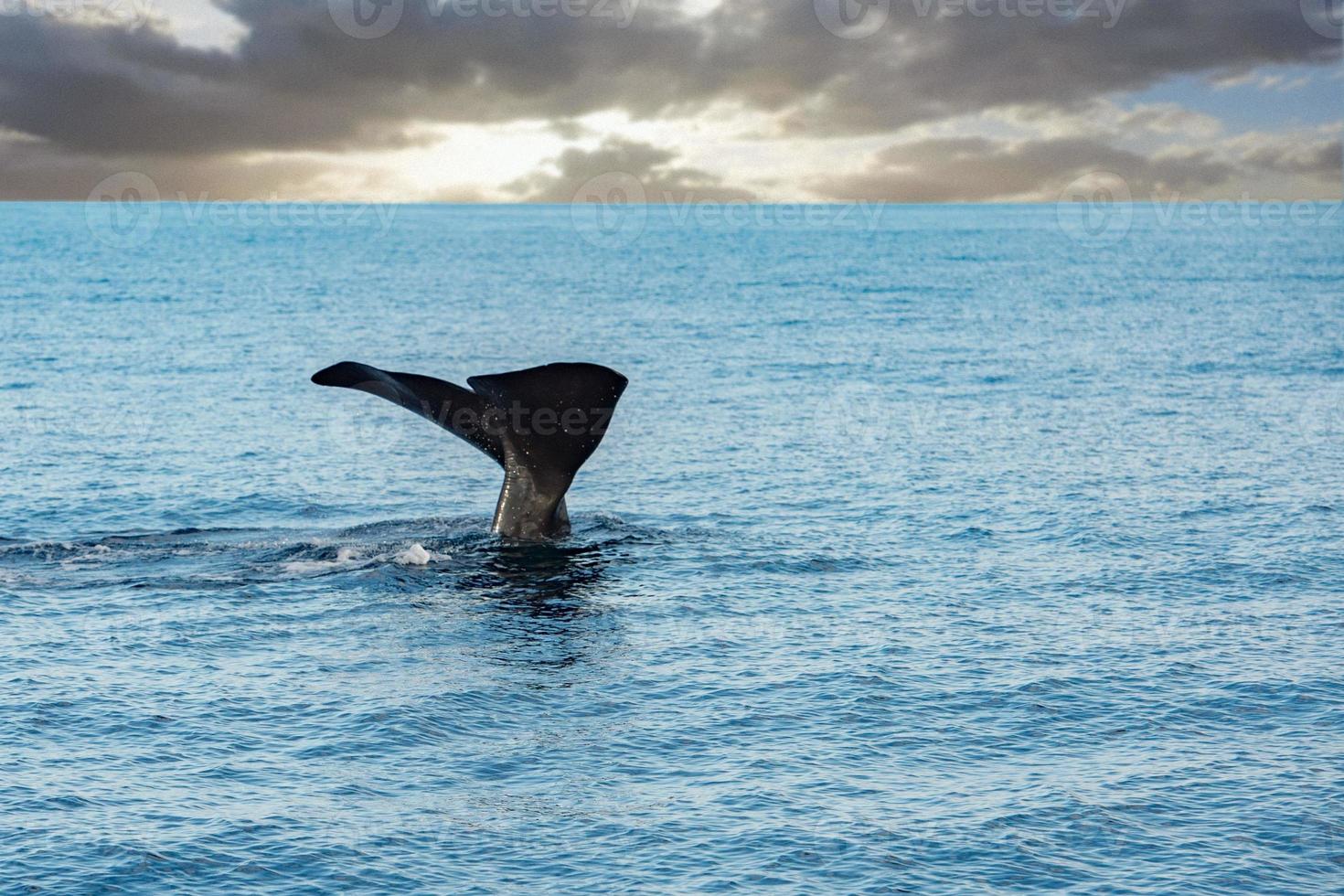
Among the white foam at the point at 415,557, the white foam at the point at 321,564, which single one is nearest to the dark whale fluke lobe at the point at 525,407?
the white foam at the point at 415,557

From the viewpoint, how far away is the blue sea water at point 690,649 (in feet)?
56.5

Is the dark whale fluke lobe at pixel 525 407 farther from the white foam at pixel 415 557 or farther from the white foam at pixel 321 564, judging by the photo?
the white foam at pixel 321 564

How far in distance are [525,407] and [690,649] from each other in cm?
564

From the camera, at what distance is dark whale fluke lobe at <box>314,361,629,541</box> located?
85.4 ft

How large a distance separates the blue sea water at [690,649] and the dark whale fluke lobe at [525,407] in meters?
2.36

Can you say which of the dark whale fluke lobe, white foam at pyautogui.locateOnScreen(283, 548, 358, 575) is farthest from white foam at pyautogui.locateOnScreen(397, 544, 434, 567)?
the dark whale fluke lobe

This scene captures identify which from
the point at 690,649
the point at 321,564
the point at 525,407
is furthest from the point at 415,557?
the point at 690,649

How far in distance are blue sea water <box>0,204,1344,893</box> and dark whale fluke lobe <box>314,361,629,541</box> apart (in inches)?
93.0

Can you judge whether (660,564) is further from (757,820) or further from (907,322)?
(907,322)

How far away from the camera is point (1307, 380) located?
61750 mm

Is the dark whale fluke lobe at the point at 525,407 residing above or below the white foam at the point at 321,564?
above

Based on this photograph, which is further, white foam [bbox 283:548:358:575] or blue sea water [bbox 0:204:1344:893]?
white foam [bbox 283:548:358:575]

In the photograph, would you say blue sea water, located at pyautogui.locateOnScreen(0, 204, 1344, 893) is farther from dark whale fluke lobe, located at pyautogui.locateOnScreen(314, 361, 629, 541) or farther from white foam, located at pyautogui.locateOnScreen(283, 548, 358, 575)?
dark whale fluke lobe, located at pyautogui.locateOnScreen(314, 361, 629, 541)

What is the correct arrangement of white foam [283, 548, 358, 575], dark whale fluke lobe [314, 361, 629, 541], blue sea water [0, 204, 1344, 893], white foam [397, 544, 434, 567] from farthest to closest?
1. white foam [397, 544, 434, 567]
2. white foam [283, 548, 358, 575]
3. dark whale fluke lobe [314, 361, 629, 541]
4. blue sea water [0, 204, 1344, 893]
